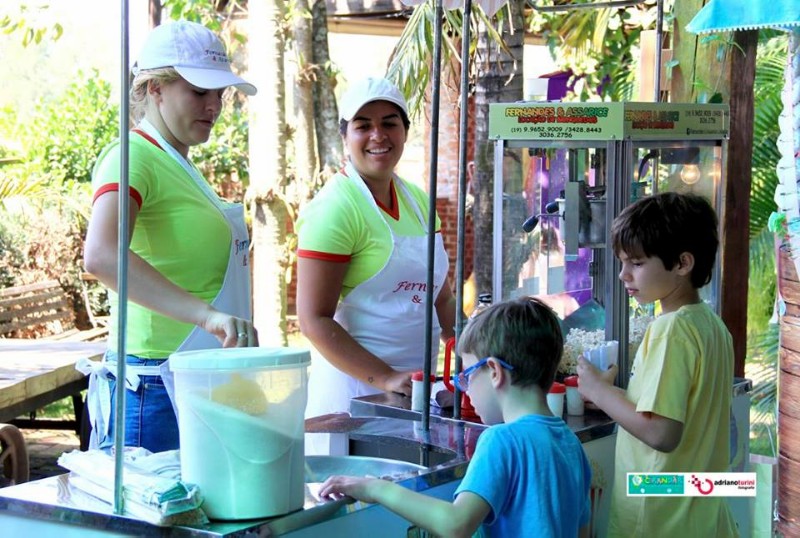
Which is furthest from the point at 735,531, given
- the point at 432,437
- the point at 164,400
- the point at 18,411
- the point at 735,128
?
the point at 18,411

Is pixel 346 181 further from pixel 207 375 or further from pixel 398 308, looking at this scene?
pixel 207 375

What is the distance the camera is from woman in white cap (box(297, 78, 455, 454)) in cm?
298

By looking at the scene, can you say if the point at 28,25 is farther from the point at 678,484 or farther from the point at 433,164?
the point at 678,484

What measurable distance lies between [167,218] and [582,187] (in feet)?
4.18

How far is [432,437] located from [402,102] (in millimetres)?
1216

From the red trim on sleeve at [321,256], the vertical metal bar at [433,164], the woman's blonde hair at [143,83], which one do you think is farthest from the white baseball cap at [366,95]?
the vertical metal bar at [433,164]

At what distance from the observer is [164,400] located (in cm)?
241

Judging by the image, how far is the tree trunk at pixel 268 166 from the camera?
7.46 meters

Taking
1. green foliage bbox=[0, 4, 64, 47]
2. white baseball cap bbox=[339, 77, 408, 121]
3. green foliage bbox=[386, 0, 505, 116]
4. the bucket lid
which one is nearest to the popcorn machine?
white baseball cap bbox=[339, 77, 408, 121]

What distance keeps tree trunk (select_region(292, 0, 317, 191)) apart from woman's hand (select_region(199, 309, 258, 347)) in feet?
20.1

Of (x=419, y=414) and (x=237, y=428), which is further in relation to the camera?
(x=419, y=414)

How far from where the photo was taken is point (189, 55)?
2.45 metres

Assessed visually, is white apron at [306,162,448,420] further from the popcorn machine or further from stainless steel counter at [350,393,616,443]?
the popcorn machine

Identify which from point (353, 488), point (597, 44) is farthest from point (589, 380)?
point (597, 44)
